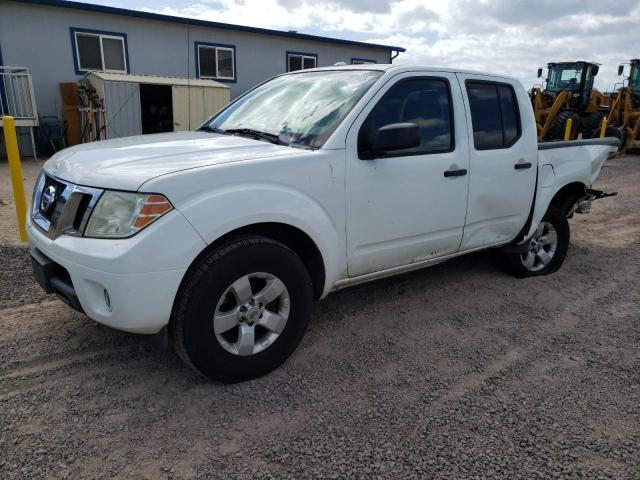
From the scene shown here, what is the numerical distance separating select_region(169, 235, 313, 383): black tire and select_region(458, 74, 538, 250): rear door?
1.67m

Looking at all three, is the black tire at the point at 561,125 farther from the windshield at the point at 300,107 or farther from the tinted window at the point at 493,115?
the windshield at the point at 300,107

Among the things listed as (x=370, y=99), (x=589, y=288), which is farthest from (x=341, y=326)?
(x=589, y=288)

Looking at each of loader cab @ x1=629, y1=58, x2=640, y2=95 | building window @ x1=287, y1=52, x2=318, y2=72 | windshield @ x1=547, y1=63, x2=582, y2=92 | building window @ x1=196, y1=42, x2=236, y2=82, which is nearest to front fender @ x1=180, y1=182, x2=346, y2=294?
building window @ x1=196, y1=42, x2=236, y2=82

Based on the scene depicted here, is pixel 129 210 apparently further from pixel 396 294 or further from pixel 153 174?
pixel 396 294

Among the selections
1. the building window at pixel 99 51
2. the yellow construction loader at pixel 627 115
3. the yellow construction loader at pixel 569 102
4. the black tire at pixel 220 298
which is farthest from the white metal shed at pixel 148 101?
the yellow construction loader at pixel 627 115

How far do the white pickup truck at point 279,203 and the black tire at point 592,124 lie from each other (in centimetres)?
1404

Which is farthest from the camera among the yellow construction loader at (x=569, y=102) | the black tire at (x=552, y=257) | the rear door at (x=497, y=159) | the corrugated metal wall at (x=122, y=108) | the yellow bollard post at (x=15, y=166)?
the yellow construction loader at (x=569, y=102)

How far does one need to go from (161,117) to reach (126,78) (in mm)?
1893

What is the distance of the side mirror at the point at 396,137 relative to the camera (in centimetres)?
297

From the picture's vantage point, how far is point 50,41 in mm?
12875

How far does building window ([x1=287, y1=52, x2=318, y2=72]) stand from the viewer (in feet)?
56.6

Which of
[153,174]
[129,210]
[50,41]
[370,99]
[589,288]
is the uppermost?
[50,41]

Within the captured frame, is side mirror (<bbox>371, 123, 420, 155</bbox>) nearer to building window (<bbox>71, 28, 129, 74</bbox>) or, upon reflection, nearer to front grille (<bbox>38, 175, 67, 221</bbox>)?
front grille (<bbox>38, 175, 67, 221</bbox>)

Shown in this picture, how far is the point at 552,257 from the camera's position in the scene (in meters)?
4.87
